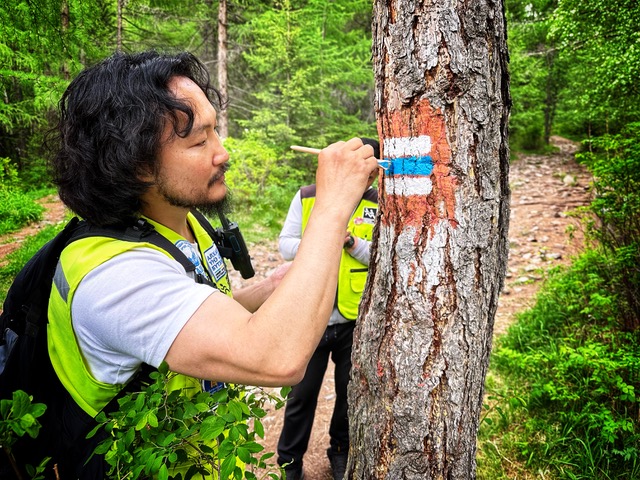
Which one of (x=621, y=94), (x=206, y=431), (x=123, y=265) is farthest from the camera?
(x=621, y=94)

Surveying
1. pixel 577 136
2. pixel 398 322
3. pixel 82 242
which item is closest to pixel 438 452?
pixel 398 322

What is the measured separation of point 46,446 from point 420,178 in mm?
Result: 1618

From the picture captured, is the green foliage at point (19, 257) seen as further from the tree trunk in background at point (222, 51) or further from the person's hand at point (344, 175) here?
the tree trunk in background at point (222, 51)

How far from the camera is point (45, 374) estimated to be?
129cm

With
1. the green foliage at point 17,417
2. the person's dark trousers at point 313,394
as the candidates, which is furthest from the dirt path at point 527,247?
the green foliage at point 17,417

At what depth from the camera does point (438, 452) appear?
1552 mm

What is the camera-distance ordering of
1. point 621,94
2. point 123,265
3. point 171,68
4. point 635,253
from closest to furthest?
point 123,265
point 171,68
point 635,253
point 621,94

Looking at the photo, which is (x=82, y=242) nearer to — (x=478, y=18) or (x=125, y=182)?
(x=125, y=182)

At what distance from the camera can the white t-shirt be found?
1059 millimetres

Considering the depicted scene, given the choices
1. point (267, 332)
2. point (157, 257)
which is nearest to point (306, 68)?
point (157, 257)

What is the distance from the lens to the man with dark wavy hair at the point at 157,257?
3.46 feet

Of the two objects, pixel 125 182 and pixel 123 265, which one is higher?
pixel 125 182

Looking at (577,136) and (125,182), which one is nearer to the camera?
(125,182)

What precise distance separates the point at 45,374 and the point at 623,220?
4.42 m
